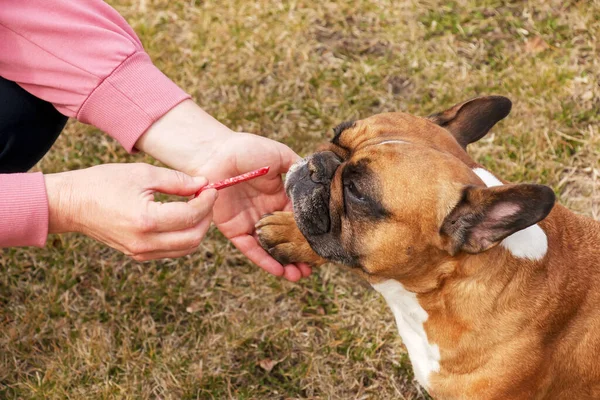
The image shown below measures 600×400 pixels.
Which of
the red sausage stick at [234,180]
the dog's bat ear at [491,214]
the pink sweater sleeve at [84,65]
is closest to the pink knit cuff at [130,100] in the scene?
the pink sweater sleeve at [84,65]

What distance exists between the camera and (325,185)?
3.16m

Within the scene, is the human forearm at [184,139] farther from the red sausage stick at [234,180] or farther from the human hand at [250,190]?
the red sausage stick at [234,180]

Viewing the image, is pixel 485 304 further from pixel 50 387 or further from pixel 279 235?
pixel 50 387

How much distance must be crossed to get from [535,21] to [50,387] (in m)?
4.34

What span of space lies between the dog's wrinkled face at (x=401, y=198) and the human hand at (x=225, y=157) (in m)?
0.35

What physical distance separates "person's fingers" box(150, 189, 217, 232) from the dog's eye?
0.59m

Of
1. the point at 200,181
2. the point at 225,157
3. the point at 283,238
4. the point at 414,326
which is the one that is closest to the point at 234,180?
the point at 200,181

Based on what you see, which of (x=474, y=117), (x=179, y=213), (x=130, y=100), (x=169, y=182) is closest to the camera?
(x=179, y=213)

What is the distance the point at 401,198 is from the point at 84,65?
1662 millimetres

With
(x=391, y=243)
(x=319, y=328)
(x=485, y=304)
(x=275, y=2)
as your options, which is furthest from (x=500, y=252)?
(x=275, y=2)

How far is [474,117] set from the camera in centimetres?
328

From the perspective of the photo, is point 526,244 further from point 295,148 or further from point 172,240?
point 295,148

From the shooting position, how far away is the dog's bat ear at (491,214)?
2.47 m

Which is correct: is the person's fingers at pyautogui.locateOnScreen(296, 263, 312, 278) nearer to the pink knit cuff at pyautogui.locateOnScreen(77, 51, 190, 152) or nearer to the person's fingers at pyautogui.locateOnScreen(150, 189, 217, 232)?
the person's fingers at pyautogui.locateOnScreen(150, 189, 217, 232)
